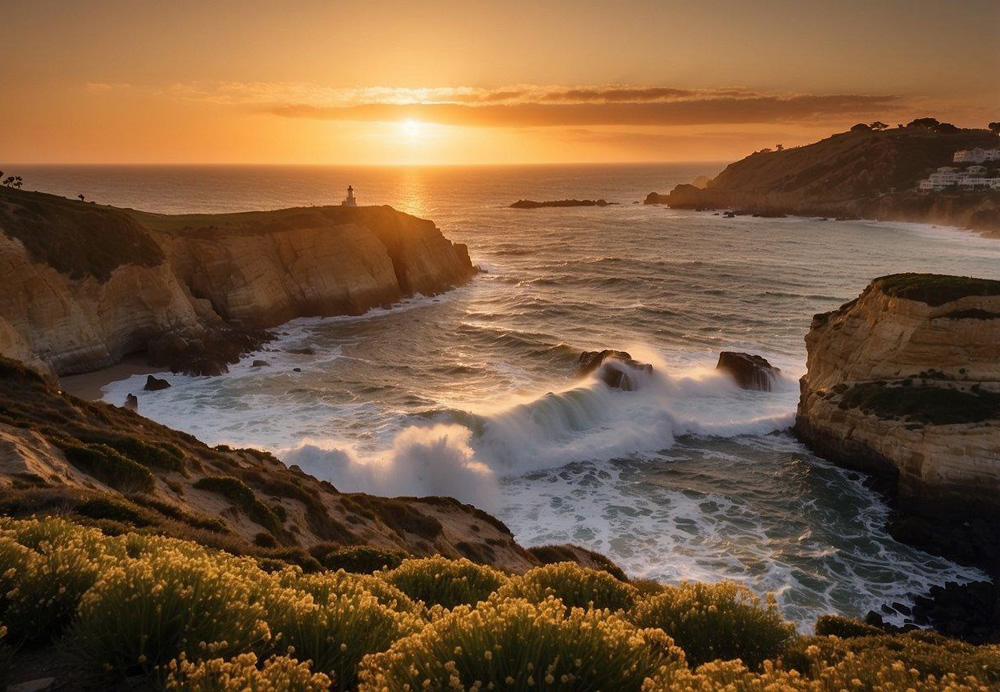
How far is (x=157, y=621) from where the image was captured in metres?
5.82

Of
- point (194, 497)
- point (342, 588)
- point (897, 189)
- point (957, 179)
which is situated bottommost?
point (194, 497)

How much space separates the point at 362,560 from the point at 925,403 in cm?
3117

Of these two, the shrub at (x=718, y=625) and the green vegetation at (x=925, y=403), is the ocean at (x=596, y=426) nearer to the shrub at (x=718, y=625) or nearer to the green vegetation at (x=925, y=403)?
the green vegetation at (x=925, y=403)

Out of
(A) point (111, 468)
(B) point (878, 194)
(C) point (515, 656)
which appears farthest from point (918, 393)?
(B) point (878, 194)

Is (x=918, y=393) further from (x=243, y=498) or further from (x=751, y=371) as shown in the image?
(x=243, y=498)

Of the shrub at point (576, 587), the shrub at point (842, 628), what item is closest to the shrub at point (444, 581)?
the shrub at point (576, 587)

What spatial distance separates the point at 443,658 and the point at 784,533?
95.6 ft

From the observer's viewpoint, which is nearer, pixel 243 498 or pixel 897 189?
pixel 243 498

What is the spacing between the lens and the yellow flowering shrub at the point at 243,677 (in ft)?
15.9

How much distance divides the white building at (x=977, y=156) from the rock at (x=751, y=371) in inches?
7212

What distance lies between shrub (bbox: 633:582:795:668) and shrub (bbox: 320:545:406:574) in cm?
769

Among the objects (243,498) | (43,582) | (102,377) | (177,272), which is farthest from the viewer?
(177,272)

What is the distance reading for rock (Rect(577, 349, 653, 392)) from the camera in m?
48.3

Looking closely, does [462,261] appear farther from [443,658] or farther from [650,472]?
[443,658]
